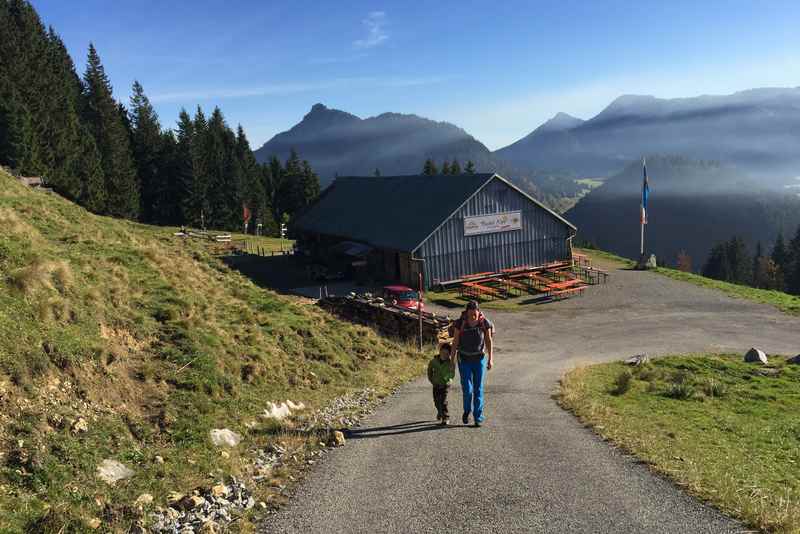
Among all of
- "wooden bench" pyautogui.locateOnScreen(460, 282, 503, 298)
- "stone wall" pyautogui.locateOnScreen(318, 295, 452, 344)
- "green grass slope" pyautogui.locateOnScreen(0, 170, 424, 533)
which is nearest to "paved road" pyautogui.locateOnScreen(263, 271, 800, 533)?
"green grass slope" pyautogui.locateOnScreen(0, 170, 424, 533)

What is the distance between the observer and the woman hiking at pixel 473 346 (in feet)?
31.0

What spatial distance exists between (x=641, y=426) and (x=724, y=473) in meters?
2.77

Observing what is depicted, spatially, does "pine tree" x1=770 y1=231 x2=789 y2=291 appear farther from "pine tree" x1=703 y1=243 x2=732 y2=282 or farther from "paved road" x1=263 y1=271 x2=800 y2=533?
"paved road" x1=263 y1=271 x2=800 y2=533

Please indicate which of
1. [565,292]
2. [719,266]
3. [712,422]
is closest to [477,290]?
[565,292]

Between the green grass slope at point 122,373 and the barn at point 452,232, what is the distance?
22.5 m

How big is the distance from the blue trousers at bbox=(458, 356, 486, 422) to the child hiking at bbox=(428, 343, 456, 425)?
1.12 ft

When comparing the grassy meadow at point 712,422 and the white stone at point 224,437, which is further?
the white stone at point 224,437

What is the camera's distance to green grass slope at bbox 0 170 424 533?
20.7ft

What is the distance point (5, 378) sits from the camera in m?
7.21

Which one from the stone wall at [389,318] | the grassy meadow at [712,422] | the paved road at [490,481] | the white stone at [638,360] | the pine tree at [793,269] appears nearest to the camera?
the paved road at [490,481]

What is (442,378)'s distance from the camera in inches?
394

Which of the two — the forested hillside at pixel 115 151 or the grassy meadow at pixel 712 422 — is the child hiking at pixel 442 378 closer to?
the grassy meadow at pixel 712 422

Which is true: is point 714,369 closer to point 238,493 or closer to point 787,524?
point 787,524

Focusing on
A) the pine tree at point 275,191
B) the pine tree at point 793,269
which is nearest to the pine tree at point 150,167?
the pine tree at point 275,191
